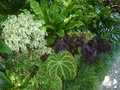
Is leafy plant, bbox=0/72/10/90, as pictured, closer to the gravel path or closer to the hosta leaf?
the hosta leaf

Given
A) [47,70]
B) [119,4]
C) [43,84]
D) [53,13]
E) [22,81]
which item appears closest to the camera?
[22,81]

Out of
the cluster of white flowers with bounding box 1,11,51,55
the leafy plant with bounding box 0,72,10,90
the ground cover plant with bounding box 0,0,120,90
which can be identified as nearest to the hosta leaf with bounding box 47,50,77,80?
the ground cover plant with bounding box 0,0,120,90

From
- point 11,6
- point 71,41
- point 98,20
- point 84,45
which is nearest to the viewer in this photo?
point 84,45

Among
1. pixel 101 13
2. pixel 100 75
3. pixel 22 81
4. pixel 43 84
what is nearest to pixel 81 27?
pixel 101 13

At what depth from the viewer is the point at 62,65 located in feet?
10.6

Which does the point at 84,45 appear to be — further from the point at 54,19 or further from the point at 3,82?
the point at 3,82

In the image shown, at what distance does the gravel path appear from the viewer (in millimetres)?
3477

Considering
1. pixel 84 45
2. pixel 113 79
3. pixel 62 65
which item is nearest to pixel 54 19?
pixel 84 45

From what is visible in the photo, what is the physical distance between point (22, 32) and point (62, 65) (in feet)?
2.88

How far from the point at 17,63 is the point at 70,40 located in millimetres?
1179

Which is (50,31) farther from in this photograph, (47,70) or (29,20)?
→ (47,70)

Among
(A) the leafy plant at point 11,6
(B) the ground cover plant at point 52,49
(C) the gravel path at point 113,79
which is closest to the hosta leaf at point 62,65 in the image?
(B) the ground cover plant at point 52,49

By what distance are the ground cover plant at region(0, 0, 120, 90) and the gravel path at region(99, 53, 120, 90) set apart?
4.6 inches

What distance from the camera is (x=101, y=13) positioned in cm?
429
